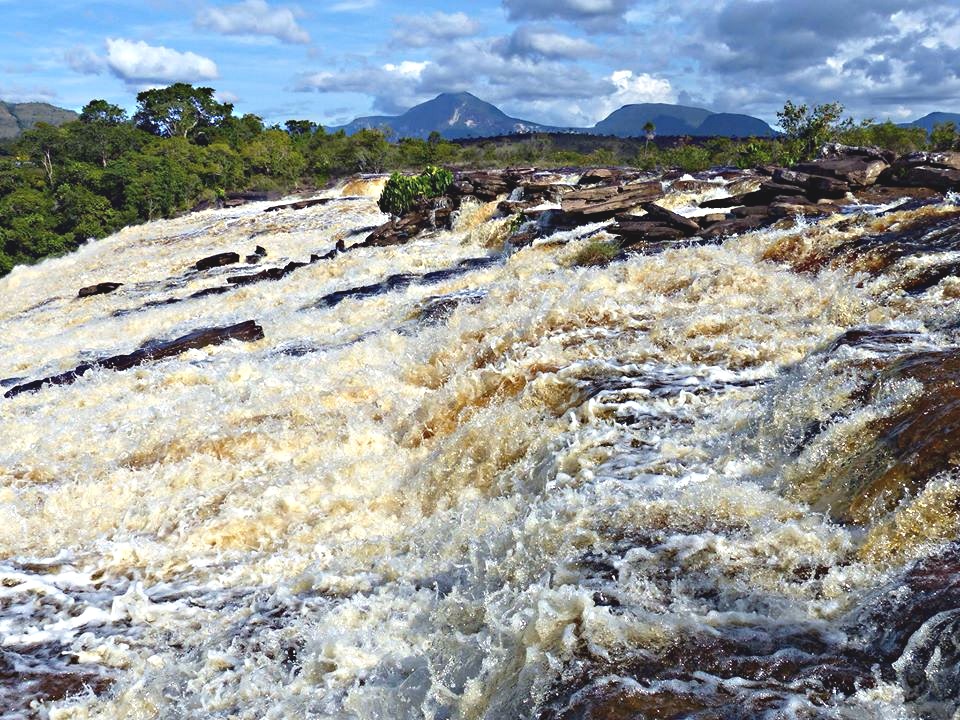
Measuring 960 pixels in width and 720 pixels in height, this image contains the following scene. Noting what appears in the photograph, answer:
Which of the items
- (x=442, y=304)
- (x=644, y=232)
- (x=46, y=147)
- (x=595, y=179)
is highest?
(x=46, y=147)

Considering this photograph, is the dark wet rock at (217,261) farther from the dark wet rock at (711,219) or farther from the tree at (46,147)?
the tree at (46,147)

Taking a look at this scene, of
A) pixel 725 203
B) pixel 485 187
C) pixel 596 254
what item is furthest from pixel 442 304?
pixel 485 187

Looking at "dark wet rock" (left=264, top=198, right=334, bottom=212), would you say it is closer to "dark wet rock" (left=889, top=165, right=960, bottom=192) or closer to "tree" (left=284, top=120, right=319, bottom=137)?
"dark wet rock" (left=889, top=165, right=960, bottom=192)

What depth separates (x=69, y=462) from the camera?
25.5 feet

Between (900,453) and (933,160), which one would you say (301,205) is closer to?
(933,160)

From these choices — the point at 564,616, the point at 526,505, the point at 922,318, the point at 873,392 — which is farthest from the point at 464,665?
the point at 922,318

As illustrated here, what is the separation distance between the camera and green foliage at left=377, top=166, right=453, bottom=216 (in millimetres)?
22828

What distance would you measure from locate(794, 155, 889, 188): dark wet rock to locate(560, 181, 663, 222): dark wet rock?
3.00 meters

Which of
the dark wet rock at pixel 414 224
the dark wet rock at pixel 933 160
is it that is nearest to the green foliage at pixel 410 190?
the dark wet rock at pixel 414 224

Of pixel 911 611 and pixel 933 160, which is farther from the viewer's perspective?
pixel 933 160

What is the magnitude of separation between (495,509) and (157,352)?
8.29 meters

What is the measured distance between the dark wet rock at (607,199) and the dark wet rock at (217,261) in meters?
10.1

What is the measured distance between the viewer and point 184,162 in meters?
51.3

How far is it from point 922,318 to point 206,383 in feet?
26.1
